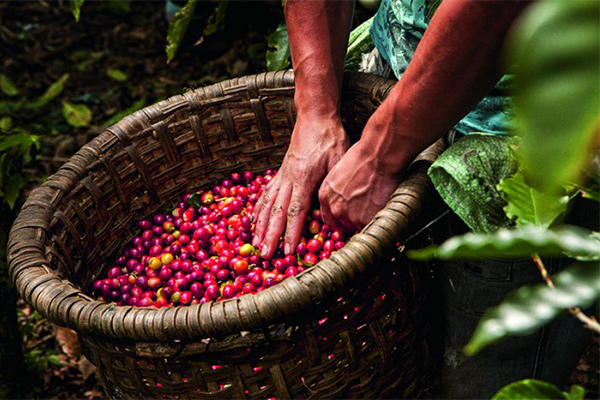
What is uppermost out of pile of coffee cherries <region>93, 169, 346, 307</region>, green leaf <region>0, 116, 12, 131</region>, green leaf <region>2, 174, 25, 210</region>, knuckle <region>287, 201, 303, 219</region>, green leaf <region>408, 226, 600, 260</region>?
green leaf <region>0, 116, 12, 131</region>

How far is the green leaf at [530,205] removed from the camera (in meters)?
0.79

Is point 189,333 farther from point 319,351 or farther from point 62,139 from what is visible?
point 62,139

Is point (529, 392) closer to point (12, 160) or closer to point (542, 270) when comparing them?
point (542, 270)

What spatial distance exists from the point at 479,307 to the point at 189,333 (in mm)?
703

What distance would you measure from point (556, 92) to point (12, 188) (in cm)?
175

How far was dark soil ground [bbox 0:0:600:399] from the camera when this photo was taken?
10.5 ft

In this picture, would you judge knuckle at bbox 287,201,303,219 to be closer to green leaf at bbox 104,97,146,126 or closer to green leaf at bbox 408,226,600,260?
green leaf at bbox 408,226,600,260

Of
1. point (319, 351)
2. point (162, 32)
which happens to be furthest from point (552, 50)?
point (162, 32)

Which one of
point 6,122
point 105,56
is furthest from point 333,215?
point 105,56

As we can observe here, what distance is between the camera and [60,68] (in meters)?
3.56

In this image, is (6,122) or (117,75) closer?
(6,122)

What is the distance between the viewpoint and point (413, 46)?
1.51 m

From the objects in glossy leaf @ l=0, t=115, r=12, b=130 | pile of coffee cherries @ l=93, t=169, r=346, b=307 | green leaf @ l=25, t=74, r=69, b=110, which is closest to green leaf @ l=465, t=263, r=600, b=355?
pile of coffee cherries @ l=93, t=169, r=346, b=307

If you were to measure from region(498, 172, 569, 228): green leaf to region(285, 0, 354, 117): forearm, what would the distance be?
80 cm
